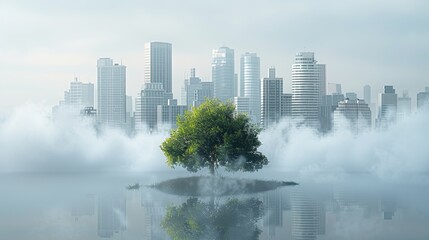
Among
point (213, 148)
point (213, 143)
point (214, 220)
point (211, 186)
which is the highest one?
point (213, 143)

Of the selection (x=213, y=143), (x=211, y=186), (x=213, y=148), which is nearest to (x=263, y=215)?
(x=211, y=186)

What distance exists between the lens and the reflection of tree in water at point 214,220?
5466 cm

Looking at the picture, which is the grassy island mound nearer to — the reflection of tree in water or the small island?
the small island

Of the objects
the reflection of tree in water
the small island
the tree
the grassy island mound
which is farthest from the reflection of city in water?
the tree

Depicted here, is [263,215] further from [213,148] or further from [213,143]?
[213,143]

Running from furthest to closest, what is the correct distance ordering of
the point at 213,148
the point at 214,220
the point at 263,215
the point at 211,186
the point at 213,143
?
the point at 213,143, the point at 213,148, the point at 211,186, the point at 263,215, the point at 214,220

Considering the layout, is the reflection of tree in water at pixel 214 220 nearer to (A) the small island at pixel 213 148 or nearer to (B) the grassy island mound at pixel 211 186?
(B) the grassy island mound at pixel 211 186

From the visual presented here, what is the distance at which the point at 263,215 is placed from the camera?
65000 millimetres

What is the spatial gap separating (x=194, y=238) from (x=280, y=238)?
254 inches

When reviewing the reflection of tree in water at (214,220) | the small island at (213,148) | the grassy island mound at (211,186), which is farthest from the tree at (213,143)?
the reflection of tree in water at (214,220)

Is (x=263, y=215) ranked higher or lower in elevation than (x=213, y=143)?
lower

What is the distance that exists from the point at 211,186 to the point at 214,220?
81.0ft

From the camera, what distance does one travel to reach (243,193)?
83.6m

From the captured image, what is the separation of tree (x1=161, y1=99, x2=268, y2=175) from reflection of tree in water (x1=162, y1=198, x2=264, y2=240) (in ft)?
42.4
